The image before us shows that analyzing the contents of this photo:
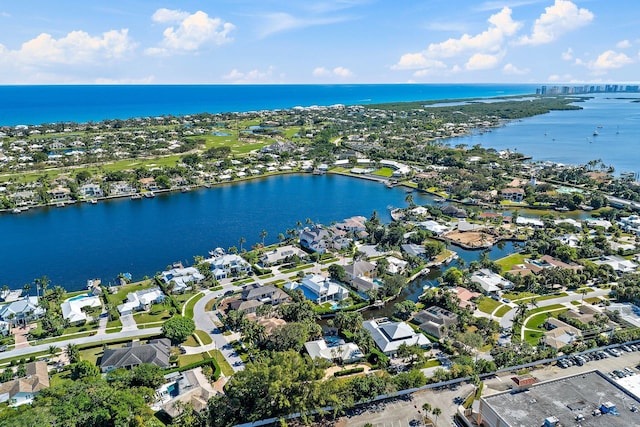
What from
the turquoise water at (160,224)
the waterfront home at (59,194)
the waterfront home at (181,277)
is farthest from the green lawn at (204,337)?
the waterfront home at (59,194)

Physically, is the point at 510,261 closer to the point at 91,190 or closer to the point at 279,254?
the point at 279,254

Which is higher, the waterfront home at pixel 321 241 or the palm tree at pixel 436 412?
the waterfront home at pixel 321 241

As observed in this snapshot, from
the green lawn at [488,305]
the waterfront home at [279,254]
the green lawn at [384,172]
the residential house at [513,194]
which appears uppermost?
the green lawn at [384,172]

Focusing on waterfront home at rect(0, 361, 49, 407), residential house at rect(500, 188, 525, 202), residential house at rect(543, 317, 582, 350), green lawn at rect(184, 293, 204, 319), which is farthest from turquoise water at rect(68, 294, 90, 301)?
residential house at rect(500, 188, 525, 202)

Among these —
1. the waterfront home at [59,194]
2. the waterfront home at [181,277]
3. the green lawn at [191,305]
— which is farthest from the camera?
the waterfront home at [59,194]

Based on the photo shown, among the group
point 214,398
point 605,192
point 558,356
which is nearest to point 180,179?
point 214,398

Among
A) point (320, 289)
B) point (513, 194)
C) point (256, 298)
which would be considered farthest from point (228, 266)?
point (513, 194)

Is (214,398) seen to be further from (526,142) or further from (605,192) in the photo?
(526,142)

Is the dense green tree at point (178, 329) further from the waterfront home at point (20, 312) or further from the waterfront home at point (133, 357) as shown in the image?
the waterfront home at point (20, 312)

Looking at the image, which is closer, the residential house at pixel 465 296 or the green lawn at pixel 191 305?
the green lawn at pixel 191 305

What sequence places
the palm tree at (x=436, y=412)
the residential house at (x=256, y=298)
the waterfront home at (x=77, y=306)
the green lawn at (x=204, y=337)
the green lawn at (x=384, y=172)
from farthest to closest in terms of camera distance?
the green lawn at (x=384, y=172), the residential house at (x=256, y=298), the waterfront home at (x=77, y=306), the green lawn at (x=204, y=337), the palm tree at (x=436, y=412)
